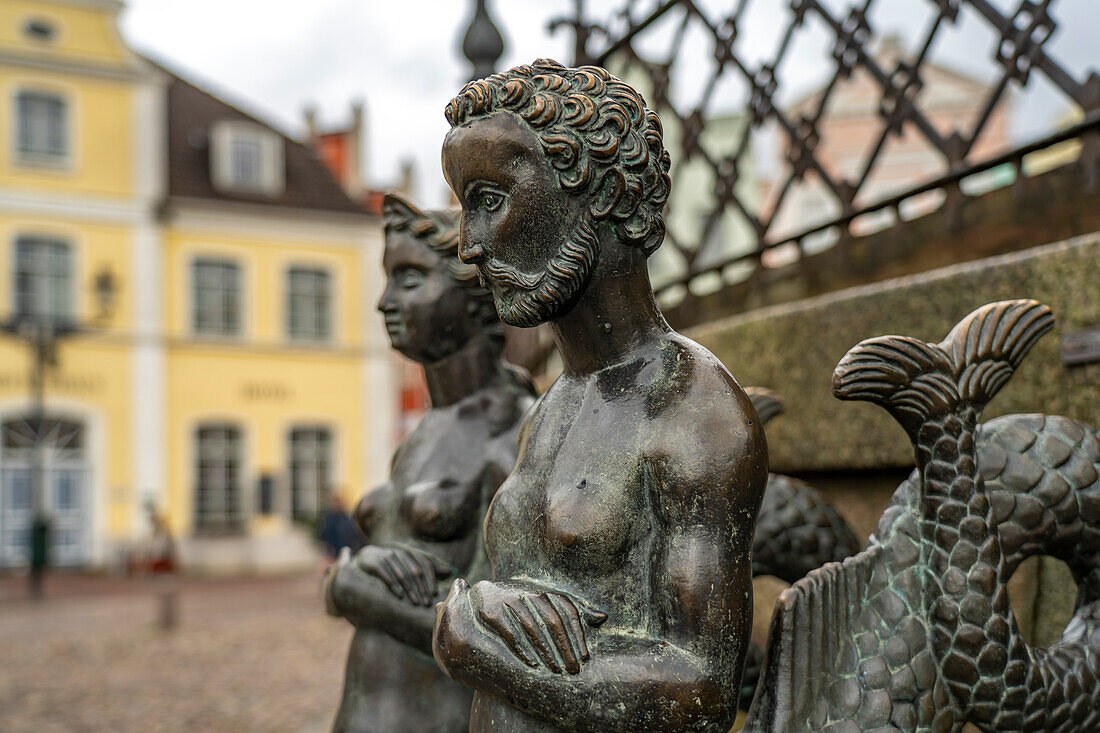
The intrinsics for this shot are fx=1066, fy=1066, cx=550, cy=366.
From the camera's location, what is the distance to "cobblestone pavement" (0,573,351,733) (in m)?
7.98

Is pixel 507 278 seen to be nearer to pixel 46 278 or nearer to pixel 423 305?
pixel 423 305

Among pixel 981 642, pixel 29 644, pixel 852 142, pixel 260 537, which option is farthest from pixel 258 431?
pixel 981 642

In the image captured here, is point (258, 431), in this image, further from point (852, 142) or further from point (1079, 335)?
point (1079, 335)

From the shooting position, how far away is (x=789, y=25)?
307cm

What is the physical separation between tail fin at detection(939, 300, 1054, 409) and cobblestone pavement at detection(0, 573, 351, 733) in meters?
6.28

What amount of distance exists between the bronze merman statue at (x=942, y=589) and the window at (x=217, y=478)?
20488 mm

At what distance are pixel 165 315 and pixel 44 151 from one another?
3648 mm

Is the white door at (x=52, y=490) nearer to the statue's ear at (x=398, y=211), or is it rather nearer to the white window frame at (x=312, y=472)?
the white window frame at (x=312, y=472)

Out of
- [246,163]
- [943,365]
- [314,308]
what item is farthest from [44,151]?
[943,365]

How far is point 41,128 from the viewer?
19.6 m

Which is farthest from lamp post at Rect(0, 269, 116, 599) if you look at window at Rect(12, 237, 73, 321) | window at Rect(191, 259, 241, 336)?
window at Rect(191, 259, 241, 336)

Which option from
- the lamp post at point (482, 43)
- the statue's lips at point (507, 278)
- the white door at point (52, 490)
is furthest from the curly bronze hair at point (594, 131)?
the white door at point (52, 490)

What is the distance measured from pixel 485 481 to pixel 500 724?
0.79m

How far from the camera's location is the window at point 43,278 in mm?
19438
